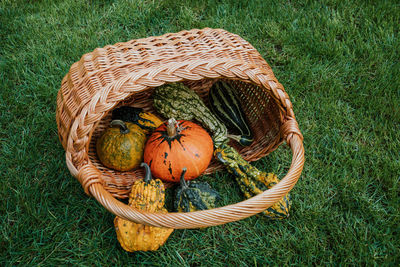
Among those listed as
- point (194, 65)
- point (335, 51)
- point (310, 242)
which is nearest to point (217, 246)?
point (310, 242)

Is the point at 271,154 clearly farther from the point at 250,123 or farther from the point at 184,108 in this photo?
the point at 184,108

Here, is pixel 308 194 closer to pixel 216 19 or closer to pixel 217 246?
pixel 217 246

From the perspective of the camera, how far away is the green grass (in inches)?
79.3

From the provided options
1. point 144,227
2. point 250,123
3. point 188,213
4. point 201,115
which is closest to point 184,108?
point 201,115

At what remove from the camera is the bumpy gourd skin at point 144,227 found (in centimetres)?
183

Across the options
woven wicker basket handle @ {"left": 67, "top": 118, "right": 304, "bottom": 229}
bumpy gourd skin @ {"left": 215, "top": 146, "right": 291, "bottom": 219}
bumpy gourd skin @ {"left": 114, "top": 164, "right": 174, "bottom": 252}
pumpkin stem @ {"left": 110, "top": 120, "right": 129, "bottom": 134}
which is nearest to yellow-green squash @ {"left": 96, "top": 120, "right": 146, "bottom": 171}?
pumpkin stem @ {"left": 110, "top": 120, "right": 129, "bottom": 134}

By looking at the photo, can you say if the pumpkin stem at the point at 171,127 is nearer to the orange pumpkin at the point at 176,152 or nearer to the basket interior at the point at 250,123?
the orange pumpkin at the point at 176,152

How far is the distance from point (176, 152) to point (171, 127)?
173 millimetres

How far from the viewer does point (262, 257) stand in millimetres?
1994

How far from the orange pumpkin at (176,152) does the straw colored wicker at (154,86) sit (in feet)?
0.72

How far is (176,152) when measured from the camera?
83.0 inches

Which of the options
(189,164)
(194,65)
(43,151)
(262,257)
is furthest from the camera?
(43,151)

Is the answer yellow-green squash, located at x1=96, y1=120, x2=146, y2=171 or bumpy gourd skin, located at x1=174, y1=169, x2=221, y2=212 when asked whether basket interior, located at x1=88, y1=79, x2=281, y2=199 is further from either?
bumpy gourd skin, located at x1=174, y1=169, x2=221, y2=212

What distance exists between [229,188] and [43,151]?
149 centimetres
